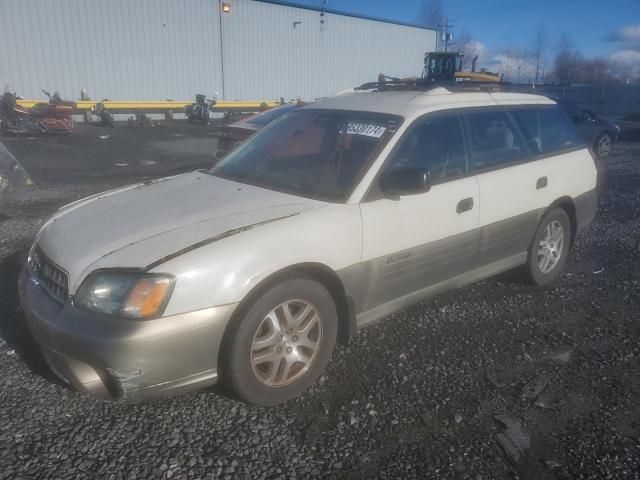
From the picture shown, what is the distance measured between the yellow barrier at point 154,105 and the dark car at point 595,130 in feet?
45.6

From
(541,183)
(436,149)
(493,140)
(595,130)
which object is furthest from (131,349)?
(595,130)

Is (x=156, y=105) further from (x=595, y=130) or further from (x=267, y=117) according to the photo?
(x=595, y=130)

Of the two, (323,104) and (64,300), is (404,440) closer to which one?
(64,300)

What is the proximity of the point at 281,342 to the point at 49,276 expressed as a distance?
50.4 inches

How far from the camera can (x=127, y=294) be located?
2340mm

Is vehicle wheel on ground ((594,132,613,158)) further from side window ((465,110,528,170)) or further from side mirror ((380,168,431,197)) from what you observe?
side mirror ((380,168,431,197))

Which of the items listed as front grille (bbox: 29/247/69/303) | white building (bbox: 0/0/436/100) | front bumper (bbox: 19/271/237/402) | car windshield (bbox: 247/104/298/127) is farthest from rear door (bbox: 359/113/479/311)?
white building (bbox: 0/0/436/100)

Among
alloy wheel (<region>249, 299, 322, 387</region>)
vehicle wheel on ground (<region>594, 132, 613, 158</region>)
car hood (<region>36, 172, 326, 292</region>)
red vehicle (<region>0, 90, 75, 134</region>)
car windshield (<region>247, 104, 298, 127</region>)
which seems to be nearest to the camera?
car hood (<region>36, 172, 326, 292</region>)

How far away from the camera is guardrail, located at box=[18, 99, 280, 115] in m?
18.8

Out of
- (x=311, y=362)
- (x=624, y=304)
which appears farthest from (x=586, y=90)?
(x=311, y=362)

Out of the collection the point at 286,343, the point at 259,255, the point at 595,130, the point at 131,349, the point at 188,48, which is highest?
the point at 188,48

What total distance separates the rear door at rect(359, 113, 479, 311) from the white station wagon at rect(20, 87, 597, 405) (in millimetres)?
10

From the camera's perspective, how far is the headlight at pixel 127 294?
91.7 inches

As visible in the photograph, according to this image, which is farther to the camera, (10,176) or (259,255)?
(10,176)
